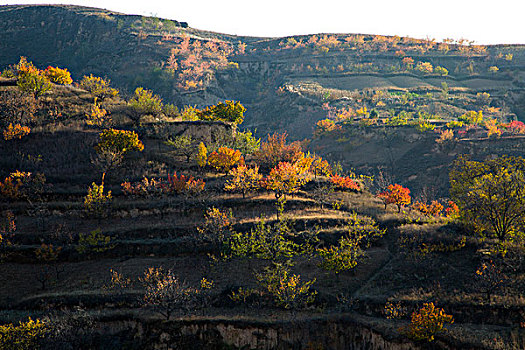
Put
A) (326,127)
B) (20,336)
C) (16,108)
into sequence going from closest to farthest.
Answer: (20,336) → (16,108) → (326,127)

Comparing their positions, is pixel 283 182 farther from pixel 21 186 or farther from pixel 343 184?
pixel 21 186

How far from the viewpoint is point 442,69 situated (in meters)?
166

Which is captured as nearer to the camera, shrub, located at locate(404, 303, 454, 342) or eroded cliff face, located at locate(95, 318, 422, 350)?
shrub, located at locate(404, 303, 454, 342)

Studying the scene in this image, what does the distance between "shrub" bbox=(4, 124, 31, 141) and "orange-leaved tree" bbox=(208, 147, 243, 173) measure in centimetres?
3040

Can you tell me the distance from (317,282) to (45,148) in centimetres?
4829

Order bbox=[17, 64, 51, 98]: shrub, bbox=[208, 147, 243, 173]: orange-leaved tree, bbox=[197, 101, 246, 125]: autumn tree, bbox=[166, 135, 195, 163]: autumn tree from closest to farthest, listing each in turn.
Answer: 1. bbox=[208, 147, 243, 173]: orange-leaved tree
2. bbox=[166, 135, 195, 163]: autumn tree
3. bbox=[17, 64, 51, 98]: shrub
4. bbox=[197, 101, 246, 125]: autumn tree

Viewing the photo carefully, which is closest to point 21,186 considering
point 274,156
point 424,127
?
point 274,156

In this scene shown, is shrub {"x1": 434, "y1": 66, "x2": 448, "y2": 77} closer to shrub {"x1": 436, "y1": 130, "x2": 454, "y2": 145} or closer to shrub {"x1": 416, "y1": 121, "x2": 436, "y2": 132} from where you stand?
shrub {"x1": 416, "y1": 121, "x2": 436, "y2": 132}

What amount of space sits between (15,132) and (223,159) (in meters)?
33.7

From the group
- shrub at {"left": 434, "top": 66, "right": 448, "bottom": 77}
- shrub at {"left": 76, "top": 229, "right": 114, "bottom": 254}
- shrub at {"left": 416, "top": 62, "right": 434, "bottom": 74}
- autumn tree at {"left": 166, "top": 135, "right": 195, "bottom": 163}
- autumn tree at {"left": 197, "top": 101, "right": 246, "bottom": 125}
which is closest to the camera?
shrub at {"left": 76, "top": 229, "right": 114, "bottom": 254}

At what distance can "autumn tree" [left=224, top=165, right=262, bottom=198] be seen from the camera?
158 ft

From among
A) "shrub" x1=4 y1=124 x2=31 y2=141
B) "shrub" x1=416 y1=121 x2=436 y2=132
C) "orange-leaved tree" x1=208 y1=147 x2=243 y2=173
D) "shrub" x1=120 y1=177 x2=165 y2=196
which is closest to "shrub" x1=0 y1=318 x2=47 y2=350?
"shrub" x1=120 y1=177 x2=165 y2=196

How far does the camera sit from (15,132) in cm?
5553

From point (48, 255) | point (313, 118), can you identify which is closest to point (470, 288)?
point (48, 255)
